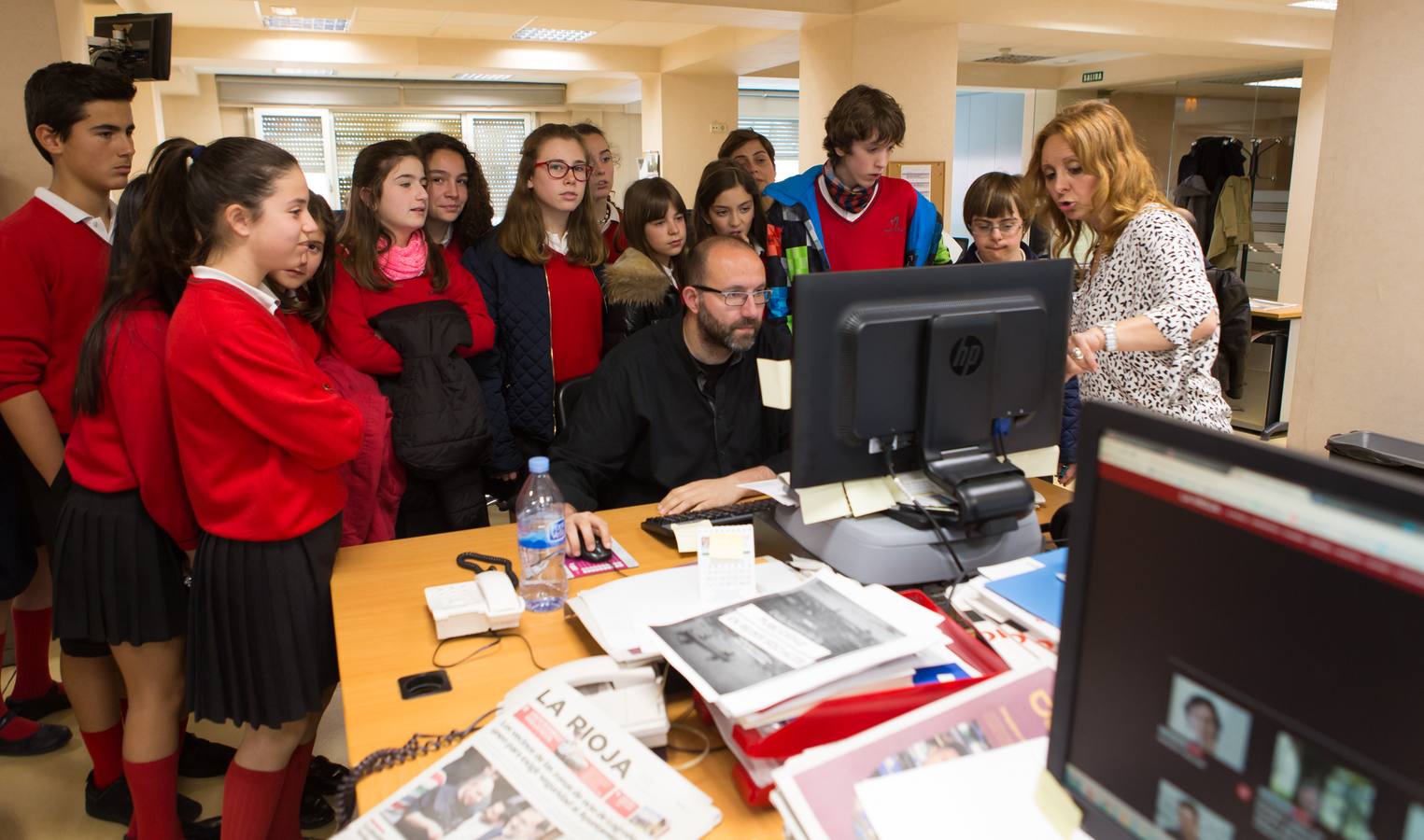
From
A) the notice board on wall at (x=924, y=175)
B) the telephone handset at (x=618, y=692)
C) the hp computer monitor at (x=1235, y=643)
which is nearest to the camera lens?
the hp computer monitor at (x=1235, y=643)

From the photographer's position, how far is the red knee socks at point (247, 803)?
1752mm

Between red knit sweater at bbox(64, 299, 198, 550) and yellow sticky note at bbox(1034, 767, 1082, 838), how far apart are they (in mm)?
1653

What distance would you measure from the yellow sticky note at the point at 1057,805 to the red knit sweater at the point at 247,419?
4.37 feet

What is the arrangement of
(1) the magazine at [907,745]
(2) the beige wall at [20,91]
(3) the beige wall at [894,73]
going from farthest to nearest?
(3) the beige wall at [894,73], (2) the beige wall at [20,91], (1) the magazine at [907,745]

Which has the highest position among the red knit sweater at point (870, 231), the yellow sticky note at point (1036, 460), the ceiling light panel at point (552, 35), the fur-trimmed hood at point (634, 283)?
the ceiling light panel at point (552, 35)

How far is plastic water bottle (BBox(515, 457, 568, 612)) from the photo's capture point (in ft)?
5.16

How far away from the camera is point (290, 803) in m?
1.95

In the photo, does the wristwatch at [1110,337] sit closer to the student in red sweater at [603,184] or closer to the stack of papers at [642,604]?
the stack of papers at [642,604]

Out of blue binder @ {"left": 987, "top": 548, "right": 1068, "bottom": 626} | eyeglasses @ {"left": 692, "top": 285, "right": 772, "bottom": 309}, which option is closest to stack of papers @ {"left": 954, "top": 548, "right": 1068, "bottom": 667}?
blue binder @ {"left": 987, "top": 548, "right": 1068, "bottom": 626}

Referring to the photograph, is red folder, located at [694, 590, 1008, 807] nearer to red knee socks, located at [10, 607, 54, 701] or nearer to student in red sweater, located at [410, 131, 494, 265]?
student in red sweater, located at [410, 131, 494, 265]

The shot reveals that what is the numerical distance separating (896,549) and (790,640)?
39 cm

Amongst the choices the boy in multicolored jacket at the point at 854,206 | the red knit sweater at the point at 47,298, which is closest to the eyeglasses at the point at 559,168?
the boy in multicolored jacket at the point at 854,206

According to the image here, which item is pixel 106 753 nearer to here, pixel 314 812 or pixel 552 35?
pixel 314 812

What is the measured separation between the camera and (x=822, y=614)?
1230 millimetres
